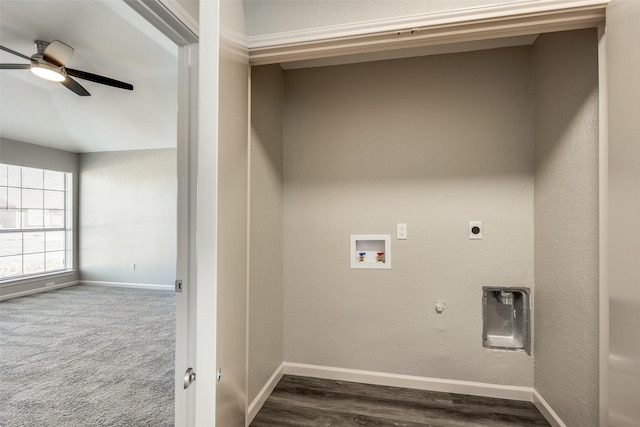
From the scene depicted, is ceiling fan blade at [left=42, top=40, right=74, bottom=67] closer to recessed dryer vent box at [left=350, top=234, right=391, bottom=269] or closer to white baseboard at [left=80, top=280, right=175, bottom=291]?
recessed dryer vent box at [left=350, top=234, right=391, bottom=269]

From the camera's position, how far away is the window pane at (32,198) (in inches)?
198

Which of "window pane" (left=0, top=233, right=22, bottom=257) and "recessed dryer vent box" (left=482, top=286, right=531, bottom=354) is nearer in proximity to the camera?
"recessed dryer vent box" (left=482, top=286, right=531, bottom=354)

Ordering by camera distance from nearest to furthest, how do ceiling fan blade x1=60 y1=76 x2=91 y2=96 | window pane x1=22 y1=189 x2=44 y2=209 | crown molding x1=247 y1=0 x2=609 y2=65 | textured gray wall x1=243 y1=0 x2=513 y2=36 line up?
crown molding x1=247 y1=0 x2=609 y2=65
textured gray wall x1=243 y1=0 x2=513 y2=36
ceiling fan blade x1=60 y1=76 x2=91 y2=96
window pane x1=22 y1=189 x2=44 y2=209

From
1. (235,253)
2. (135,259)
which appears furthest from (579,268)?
(135,259)

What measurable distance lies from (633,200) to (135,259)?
21.6 ft

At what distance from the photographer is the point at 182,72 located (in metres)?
1.39

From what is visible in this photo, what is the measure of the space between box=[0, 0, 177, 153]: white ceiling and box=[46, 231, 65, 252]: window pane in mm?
1635

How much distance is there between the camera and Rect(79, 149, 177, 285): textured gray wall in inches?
216

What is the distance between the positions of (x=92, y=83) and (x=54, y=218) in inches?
131

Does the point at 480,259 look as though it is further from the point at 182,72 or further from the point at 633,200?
the point at 182,72

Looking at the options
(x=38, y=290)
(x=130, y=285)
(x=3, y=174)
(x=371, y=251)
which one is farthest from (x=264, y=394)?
(x=3, y=174)

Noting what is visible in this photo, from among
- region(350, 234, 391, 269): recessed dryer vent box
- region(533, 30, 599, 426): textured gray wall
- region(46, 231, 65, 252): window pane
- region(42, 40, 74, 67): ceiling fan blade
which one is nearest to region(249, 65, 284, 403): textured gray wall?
region(350, 234, 391, 269): recessed dryer vent box

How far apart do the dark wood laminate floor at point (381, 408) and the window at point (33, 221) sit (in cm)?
567

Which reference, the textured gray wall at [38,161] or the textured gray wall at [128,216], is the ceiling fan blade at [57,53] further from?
the textured gray wall at [38,161]
